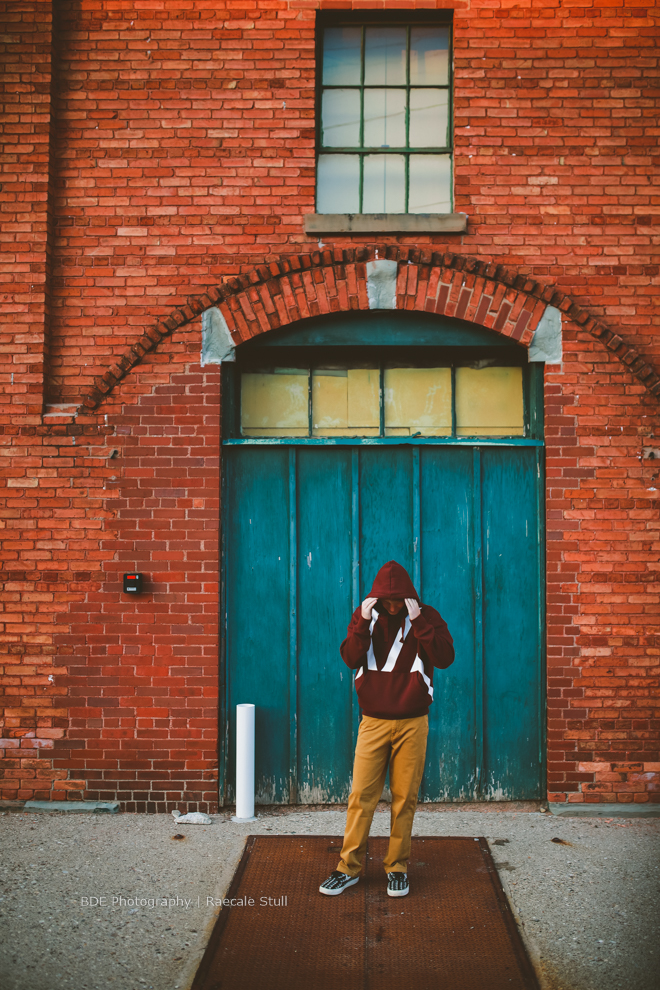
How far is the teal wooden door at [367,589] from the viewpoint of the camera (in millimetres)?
5484

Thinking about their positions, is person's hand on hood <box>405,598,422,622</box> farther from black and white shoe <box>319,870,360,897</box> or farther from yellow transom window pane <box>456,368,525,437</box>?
yellow transom window pane <box>456,368,525,437</box>

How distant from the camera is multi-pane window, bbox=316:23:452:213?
5773 millimetres

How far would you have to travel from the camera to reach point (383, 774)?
13.1 ft

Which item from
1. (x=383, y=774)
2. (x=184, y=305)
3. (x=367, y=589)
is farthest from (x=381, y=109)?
(x=383, y=774)

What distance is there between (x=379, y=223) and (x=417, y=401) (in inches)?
54.5

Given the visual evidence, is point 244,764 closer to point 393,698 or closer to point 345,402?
point 393,698

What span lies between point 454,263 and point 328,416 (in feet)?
4.92

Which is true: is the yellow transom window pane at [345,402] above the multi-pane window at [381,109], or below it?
below

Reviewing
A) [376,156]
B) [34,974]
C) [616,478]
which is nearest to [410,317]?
[376,156]

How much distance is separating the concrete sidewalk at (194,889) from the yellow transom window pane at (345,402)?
289 cm

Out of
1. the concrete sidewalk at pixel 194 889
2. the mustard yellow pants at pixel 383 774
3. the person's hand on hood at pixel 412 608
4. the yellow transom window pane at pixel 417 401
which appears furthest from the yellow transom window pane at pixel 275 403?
the concrete sidewalk at pixel 194 889

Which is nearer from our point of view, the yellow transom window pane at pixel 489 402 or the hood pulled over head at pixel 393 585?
the hood pulled over head at pixel 393 585

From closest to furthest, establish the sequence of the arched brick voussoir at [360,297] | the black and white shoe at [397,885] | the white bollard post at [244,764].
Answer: the black and white shoe at [397,885], the white bollard post at [244,764], the arched brick voussoir at [360,297]

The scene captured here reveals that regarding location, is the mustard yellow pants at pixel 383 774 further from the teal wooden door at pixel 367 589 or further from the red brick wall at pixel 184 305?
the red brick wall at pixel 184 305
